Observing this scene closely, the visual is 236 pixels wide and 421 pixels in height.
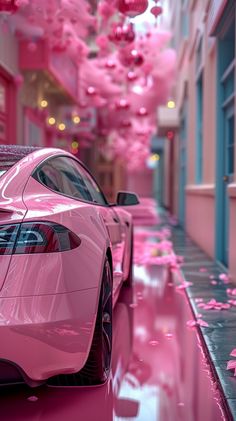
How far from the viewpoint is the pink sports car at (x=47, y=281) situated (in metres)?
2.70

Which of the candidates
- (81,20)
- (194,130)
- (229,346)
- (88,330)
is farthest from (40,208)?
(194,130)

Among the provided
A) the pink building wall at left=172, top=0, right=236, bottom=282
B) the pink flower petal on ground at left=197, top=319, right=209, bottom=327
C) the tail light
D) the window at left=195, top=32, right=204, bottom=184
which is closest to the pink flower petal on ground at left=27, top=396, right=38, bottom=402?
the tail light

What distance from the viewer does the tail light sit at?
8.93 feet

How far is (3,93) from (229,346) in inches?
307

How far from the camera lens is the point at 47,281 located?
2.79m

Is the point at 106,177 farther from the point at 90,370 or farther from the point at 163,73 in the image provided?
the point at 90,370

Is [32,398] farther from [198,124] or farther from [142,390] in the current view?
[198,124]

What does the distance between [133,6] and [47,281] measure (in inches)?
170

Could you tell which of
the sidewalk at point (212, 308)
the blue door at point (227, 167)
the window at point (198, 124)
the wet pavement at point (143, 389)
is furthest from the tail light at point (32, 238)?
the window at point (198, 124)

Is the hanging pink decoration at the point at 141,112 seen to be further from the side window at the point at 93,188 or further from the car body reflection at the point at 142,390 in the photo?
the car body reflection at the point at 142,390

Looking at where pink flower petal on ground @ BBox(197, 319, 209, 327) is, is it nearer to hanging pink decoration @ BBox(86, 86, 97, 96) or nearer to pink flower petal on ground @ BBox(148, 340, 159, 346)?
pink flower petal on ground @ BBox(148, 340, 159, 346)

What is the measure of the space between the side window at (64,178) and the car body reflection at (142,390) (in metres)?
1.16

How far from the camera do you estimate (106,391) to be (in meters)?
3.23

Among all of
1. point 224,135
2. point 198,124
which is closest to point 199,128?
point 198,124
